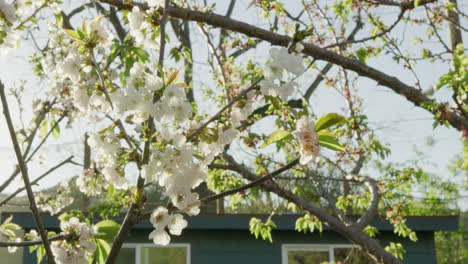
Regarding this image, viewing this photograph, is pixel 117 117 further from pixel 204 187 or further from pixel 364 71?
pixel 204 187

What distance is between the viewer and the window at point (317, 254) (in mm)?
6855

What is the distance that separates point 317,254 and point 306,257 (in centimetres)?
24

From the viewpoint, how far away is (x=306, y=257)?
289 inches

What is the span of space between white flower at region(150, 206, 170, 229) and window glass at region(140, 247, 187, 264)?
246 inches

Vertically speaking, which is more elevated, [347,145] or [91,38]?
[347,145]

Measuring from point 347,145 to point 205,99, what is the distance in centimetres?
230

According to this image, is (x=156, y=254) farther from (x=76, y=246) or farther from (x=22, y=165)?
(x=22, y=165)

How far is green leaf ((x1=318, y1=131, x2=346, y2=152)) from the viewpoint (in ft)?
2.89

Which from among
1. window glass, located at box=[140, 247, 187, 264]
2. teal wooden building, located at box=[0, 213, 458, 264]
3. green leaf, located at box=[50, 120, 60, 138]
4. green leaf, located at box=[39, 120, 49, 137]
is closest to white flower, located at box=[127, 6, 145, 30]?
green leaf, located at box=[50, 120, 60, 138]

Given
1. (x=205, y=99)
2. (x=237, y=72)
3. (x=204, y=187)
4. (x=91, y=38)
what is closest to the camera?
(x=91, y=38)

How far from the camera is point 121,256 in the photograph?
7.41 meters

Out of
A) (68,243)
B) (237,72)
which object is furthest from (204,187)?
(68,243)

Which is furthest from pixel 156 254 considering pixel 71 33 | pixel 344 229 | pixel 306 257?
pixel 71 33

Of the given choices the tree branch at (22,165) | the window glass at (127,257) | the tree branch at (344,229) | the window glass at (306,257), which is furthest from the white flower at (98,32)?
→ the window glass at (127,257)
